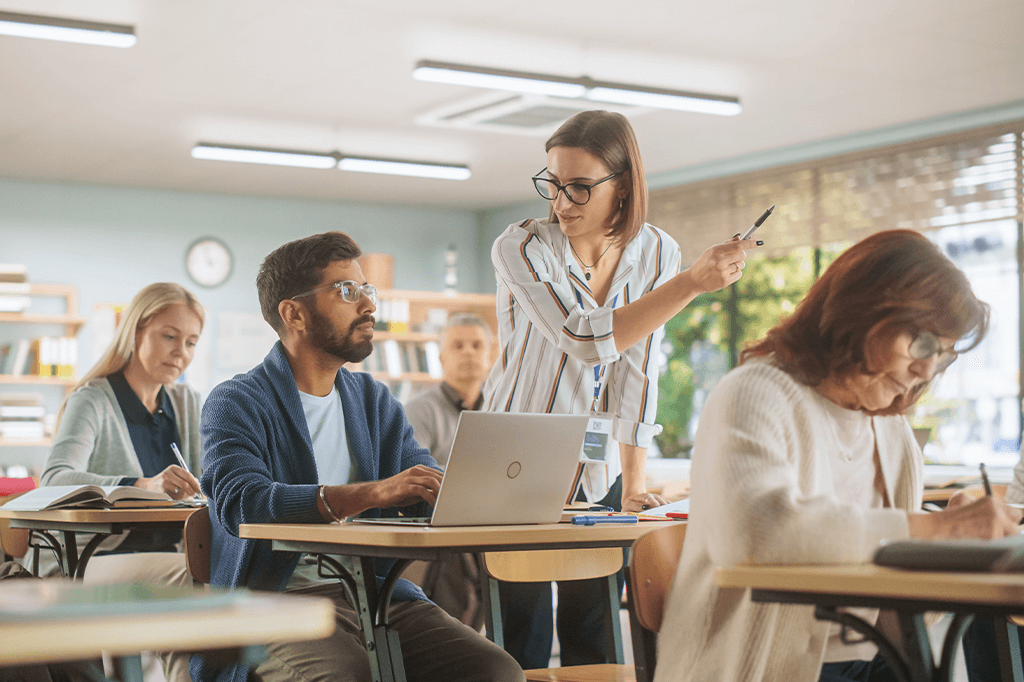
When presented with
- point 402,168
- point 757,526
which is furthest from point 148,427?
point 402,168

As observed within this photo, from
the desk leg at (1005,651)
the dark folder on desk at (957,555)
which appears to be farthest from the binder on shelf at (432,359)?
the dark folder on desk at (957,555)

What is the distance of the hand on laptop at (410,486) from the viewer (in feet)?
6.70

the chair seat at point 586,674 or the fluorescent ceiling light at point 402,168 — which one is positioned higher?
the fluorescent ceiling light at point 402,168

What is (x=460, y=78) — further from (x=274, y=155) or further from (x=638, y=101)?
(x=274, y=155)

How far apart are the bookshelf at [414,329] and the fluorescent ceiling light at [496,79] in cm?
375

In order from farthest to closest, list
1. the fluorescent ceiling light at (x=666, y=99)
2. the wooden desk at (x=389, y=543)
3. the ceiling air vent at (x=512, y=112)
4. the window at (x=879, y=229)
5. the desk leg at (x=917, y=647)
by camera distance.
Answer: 1. the window at (x=879, y=229)
2. the ceiling air vent at (x=512, y=112)
3. the fluorescent ceiling light at (x=666, y=99)
4. the wooden desk at (x=389, y=543)
5. the desk leg at (x=917, y=647)

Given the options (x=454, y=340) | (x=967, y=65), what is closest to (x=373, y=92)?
(x=454, y=340)

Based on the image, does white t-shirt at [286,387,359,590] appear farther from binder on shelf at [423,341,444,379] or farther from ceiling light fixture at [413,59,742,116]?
binder on shelf at [423,341,444,379]

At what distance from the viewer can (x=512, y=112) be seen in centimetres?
638

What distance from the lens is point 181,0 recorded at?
4727 mm

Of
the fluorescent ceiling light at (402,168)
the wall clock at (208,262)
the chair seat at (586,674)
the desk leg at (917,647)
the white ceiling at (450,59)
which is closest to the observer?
the desk leg at (917,647)

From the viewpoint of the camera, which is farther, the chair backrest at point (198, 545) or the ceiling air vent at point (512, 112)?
the ceiling air vent at point (512, 112)

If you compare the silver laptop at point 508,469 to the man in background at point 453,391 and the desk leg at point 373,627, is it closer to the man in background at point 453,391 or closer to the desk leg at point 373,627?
the desk leg at point 373,627

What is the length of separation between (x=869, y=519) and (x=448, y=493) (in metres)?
0.75
